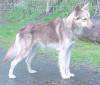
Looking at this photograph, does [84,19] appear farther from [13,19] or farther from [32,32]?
[13,19]

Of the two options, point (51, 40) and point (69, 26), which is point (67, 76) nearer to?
point (51, 40)

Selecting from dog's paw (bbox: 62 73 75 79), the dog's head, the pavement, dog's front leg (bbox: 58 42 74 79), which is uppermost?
the dog's head

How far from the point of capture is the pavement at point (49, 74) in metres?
7.77

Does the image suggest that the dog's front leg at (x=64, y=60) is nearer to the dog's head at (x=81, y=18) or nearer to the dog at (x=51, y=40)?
the dog at (x=51, y=40)

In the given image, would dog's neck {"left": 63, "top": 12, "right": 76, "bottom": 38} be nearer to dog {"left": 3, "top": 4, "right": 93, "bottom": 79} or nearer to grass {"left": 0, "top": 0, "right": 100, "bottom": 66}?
dog {"left": 3, "top": 4, "right": 93, "bottom": 79}

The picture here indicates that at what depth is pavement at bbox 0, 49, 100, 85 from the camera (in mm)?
7766

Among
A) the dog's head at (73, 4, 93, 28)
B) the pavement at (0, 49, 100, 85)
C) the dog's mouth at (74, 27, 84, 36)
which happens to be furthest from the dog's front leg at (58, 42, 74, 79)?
the dog's head at (73, 4, 93, 28)

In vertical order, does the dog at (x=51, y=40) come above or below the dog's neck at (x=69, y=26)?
below

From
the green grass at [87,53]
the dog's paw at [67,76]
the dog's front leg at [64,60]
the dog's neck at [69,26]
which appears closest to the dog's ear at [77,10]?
the dog's neck at [69,26]

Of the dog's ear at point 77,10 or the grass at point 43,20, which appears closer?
the dog's ear at point 77,10

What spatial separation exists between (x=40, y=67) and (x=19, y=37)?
3.73 ft

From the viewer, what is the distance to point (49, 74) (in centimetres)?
833

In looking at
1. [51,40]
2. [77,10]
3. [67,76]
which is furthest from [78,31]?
[67,76]

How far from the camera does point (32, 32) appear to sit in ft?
26.5
